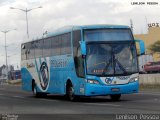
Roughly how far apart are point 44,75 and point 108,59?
24.8ft

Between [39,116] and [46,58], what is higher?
[46,58]

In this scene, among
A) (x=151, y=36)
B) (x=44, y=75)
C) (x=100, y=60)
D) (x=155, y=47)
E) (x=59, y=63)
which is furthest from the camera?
(x=151, y=36)

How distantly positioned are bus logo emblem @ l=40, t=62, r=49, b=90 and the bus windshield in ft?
21.6

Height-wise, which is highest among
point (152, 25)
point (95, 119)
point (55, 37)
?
point (152, 25)

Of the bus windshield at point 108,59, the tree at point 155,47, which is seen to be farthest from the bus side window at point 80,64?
→ the tree at point 155,47

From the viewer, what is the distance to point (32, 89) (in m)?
33.5

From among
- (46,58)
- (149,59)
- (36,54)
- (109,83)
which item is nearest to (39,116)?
(109,83)

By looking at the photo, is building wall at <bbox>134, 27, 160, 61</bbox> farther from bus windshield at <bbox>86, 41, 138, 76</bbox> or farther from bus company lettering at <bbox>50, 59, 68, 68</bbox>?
bus windshield at <bbox>86, 41, 138, 76</bbox>

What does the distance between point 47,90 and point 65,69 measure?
160 inches

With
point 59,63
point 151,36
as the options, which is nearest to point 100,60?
point 59,63

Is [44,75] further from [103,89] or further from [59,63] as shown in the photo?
[103,89]

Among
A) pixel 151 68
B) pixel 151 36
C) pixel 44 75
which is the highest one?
pixel 151 36

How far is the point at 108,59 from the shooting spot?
23672 millimetres

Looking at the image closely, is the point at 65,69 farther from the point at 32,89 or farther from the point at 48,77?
the point at 32,89
